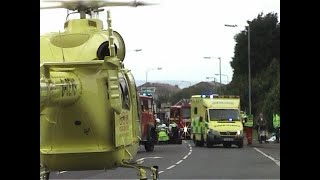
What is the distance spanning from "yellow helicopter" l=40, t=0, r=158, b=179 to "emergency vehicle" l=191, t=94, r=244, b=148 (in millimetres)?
21648

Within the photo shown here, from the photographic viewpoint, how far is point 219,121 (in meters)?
30.8

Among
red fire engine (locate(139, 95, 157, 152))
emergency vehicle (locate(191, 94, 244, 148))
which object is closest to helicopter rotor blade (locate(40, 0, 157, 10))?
red fire engine (locate(139, 95, 157, 152))

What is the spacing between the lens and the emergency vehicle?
3028 cm

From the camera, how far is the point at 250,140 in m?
33.7

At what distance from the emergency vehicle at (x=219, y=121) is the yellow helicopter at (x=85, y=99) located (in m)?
21.6

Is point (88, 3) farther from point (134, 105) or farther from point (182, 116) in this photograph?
point (182, 116)

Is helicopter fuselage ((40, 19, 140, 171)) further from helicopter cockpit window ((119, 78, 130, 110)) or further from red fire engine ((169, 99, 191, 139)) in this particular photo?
red fire engine ((169, 99, 191, 139))

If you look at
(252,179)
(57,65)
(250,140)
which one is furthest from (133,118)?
(250,140)

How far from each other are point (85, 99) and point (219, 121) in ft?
77.3

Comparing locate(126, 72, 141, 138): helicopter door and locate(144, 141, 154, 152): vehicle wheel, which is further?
locate(144, 141, 154, 152): vehicle wheel

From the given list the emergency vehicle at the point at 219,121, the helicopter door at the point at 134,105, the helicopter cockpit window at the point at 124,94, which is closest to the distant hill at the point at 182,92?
the emergency vehicle at the point at 219,121

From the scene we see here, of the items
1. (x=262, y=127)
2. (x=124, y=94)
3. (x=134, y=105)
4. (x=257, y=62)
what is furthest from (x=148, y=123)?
(x=257, y=62)
